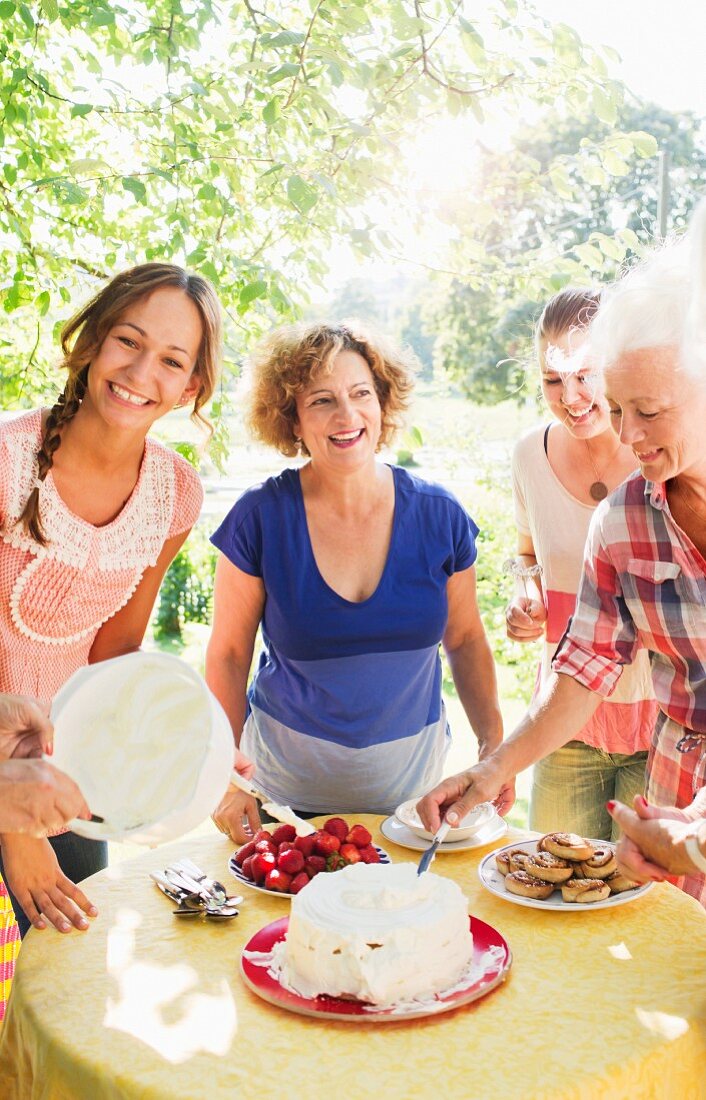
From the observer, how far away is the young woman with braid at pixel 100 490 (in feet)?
7.13

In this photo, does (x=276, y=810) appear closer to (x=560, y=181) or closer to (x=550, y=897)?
(x=550, y=897)

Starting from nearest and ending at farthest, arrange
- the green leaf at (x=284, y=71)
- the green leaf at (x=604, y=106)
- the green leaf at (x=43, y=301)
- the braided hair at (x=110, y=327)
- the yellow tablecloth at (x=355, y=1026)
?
the yellow tablecloth at (x=355, y=1026) < the braided hair at (x=110, y=327) < the green leaf at (x=284, y=71) < the green leaf at (x=604, y=106) < the green leaf at (x=43, y=301)

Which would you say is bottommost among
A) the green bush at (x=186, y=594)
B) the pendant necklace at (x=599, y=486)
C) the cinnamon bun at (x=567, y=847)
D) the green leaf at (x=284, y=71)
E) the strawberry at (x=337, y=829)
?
the green bush at (x=186, y=594)

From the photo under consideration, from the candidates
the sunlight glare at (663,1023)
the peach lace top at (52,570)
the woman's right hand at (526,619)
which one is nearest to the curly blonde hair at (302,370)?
the peach lace top at (52,570)

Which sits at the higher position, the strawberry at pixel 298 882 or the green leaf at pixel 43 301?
the green leaf at pixel 43 301

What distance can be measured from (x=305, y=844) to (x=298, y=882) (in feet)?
0.28

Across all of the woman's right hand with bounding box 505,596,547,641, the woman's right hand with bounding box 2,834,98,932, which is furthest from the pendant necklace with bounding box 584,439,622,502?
the woman's right hand with bounding box 2,834,98,932

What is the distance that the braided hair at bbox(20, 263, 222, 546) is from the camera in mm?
2258

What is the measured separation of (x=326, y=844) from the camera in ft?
6.29

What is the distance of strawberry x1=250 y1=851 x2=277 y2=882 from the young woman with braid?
0.50 m

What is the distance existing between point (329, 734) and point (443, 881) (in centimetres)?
78

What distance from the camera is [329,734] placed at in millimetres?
2432

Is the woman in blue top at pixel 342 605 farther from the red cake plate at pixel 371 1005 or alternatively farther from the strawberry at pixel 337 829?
the red cake plate at pixel 371 1005

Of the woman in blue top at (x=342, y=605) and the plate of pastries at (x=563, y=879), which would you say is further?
the woman in blue top at (x=342, y=605)
